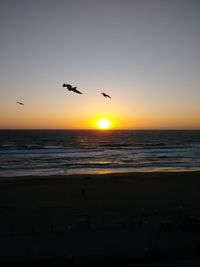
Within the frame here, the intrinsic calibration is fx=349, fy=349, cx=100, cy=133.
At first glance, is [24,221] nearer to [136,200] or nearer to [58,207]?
[58,207]

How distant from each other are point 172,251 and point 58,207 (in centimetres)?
992

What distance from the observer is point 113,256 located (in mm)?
10398

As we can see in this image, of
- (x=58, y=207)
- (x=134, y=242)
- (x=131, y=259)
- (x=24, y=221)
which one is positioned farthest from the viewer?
(x=58, y=207)

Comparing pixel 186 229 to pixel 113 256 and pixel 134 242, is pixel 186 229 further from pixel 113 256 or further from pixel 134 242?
pixel 113 256

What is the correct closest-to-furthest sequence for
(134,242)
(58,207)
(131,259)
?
1. (131,259)
2. (134,242)
3. (58,207)

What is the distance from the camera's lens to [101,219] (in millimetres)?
16078

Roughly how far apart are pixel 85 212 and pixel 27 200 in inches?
217

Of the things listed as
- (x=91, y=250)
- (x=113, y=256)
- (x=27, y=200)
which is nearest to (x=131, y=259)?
(x=113, y=256)

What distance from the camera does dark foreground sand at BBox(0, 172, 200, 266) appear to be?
1066 centimetres

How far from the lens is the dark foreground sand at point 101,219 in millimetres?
10664

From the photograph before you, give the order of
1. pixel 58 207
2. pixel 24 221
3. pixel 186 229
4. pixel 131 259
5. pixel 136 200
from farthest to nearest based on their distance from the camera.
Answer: pixel 136 200 → pixel 58 207 → pixel 24 221 → pixel 186 229 → pixel 131 259

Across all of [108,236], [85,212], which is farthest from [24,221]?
[108,236]

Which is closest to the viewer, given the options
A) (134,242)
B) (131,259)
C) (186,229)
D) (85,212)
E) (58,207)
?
(131,259)

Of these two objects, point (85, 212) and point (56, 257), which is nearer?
point (56, 257)
